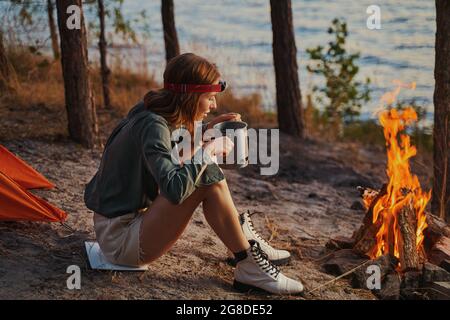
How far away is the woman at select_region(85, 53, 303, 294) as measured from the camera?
13.4ft

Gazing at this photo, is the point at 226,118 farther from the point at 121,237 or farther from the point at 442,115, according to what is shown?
the point at 442,115

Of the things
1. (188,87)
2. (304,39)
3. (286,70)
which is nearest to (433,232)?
(188,87)

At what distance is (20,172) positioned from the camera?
5855mm

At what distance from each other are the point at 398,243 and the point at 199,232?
1.35m

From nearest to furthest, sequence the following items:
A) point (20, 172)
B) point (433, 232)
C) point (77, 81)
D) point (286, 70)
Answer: point (433, 232) < point (20, 172) < point (77, 81) < point (286, 70)

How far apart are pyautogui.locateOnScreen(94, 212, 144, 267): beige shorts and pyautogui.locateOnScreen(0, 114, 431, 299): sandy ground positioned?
10 centimetres

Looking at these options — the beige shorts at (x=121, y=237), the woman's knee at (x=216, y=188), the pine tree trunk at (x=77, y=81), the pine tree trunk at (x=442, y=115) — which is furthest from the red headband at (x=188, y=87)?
the pine tree trunk at (x=77, y=81)

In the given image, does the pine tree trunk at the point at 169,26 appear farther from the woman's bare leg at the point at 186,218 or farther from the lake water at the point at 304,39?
the woman's bare leg at the point at 186,218

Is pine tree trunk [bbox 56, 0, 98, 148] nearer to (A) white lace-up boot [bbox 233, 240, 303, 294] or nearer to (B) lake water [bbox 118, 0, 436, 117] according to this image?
(B) lake water [bbox 118, 0, 436, 117]

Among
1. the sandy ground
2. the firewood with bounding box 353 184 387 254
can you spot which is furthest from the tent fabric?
the firewood with bounding box 353 184 387 254

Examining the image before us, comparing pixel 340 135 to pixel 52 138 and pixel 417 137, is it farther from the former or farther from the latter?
pixel 52 138

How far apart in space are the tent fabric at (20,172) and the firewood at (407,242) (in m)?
2.56
